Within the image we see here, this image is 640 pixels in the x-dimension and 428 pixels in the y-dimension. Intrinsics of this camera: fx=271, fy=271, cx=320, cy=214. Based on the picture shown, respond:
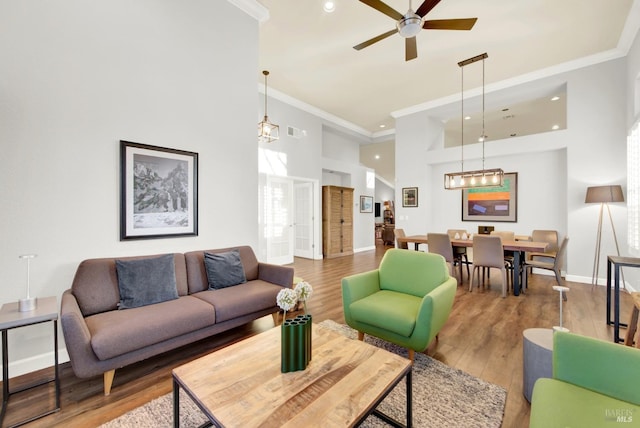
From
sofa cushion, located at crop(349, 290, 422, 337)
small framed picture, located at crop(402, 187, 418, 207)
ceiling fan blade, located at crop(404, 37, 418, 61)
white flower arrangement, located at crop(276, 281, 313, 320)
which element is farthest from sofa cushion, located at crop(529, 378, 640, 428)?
small framed picture, located at crop(402, 187, 418, 207)

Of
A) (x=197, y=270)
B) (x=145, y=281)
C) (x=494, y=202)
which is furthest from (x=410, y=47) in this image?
(x=494, y=202)

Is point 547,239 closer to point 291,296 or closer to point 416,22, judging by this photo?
point 416,22

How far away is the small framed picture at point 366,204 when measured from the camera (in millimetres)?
8933

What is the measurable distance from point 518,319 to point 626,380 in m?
2.30

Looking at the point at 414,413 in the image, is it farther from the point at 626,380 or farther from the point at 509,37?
the point at 509,37

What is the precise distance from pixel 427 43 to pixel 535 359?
4.37 m

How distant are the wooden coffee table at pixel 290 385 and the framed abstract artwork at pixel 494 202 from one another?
5801 millimetres

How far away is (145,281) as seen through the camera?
2453 mm

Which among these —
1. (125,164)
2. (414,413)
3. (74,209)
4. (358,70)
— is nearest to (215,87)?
(125,164)

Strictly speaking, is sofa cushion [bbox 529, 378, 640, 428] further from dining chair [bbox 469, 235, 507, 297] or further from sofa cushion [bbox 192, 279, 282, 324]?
dining chair [bbox 469, 235, 507, 297]

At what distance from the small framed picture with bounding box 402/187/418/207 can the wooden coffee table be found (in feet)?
18.7

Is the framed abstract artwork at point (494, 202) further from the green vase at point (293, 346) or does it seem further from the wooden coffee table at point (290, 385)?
the green vase at point (293, 346)

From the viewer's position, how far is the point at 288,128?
6.39 meters

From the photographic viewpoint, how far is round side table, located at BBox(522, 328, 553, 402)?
1729 mm
